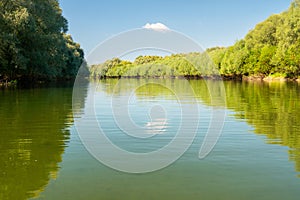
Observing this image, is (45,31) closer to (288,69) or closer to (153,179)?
(288,69)

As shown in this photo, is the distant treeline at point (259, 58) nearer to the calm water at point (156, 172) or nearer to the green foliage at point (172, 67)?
the green foliage at point (172, 67)

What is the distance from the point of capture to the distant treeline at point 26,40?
144ft

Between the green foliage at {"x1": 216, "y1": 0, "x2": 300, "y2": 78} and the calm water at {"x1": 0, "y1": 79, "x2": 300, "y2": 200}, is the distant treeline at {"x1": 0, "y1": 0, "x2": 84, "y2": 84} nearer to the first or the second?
the calm water at {"x1": 0, "y1": 79, "x2": 300, "y2": 200}

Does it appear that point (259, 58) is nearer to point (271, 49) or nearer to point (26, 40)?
point (271, 49)

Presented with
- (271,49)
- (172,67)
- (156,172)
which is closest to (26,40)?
(156,172)

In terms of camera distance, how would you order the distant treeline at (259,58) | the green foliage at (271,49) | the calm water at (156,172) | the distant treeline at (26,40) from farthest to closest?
the distant treeline at (259,58)
the green foliage at (271,49)
the distant treeline at (26,40)
the calm water at (156,172)

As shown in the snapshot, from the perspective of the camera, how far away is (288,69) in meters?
72.0

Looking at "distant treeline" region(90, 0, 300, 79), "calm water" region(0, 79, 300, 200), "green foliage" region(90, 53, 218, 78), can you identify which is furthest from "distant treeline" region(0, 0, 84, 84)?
"green foliage" region(90, 53, 218, 78)

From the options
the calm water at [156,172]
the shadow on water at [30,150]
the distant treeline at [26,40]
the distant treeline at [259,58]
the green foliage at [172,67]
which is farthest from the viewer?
the green foliage at [172,67]

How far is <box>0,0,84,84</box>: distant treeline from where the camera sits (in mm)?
43906

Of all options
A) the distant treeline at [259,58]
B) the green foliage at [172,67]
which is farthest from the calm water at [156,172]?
the green foliage at [172,67]

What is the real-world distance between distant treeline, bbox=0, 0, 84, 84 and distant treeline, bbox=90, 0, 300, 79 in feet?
59.3

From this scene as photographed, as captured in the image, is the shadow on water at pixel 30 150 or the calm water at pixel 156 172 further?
the shadow on water at pixel 30 150

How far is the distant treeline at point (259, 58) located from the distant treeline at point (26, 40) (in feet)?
59.3
